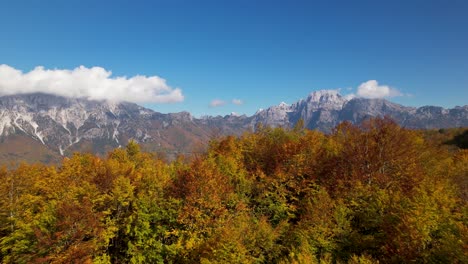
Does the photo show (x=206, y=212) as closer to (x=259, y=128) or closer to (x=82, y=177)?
(x=82, y=177)

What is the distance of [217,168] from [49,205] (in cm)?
2830

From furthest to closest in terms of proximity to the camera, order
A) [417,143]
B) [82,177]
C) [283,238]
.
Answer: [417,143] < [82,177] < [283,238]

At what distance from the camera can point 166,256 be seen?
44.9 metres

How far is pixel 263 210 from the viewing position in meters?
53.0

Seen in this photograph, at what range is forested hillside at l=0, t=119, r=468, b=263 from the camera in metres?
35.0

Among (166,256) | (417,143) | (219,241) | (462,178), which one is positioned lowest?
(166,256)

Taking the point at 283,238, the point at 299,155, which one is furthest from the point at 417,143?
the point at 283,238

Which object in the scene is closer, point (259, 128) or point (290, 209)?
point (290, 209)

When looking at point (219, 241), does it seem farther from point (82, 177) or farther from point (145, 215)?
point (82, 177)

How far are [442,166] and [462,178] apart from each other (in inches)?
438

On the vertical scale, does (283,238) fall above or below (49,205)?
below

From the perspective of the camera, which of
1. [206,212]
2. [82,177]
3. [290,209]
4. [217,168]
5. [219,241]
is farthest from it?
[82,177]

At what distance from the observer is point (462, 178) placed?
54.7m

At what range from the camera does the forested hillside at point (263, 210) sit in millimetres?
34969
